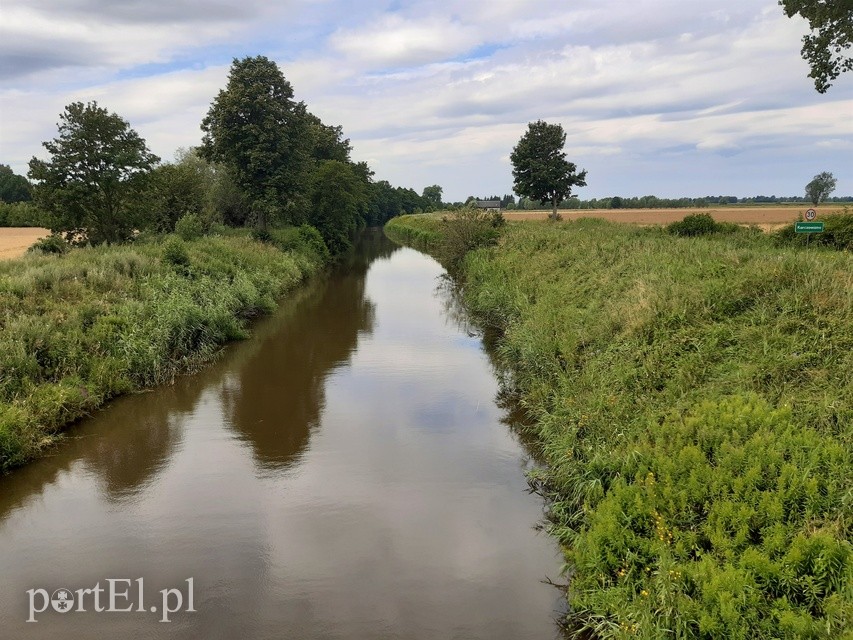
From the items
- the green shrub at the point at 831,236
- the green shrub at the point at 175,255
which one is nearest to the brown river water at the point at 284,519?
the green shrub at the point at 175,255

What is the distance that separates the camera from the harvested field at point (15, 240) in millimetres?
28842

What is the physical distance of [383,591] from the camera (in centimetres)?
664

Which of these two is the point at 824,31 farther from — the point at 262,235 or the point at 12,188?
the point at 12,188

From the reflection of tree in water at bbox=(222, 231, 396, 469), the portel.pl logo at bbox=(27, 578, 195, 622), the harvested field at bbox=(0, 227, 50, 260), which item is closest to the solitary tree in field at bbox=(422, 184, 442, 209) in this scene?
the harvested field at bbox=(0, 227, 50, 260)

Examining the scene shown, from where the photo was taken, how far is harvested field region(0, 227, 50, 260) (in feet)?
94.6

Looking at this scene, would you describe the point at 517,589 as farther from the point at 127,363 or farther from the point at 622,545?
the point at 127,363

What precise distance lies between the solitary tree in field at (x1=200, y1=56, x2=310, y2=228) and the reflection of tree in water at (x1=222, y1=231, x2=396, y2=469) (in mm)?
9308

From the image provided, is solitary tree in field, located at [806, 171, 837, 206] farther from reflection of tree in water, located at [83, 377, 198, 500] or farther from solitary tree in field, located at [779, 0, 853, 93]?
reflection of tree in water, located at [83, 377, 198, 500]

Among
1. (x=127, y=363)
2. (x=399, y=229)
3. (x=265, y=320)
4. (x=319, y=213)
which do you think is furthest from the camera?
(x=399, y=229)

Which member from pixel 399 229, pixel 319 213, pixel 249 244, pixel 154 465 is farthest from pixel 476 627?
pixel 399 229

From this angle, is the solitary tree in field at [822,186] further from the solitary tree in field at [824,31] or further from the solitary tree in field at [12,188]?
the solitary tree in field at [12,188]

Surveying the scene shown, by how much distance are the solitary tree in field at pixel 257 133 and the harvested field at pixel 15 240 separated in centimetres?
1124

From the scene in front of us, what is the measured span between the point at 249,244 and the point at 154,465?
21.5 meters

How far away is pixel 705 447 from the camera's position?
6805 mm
